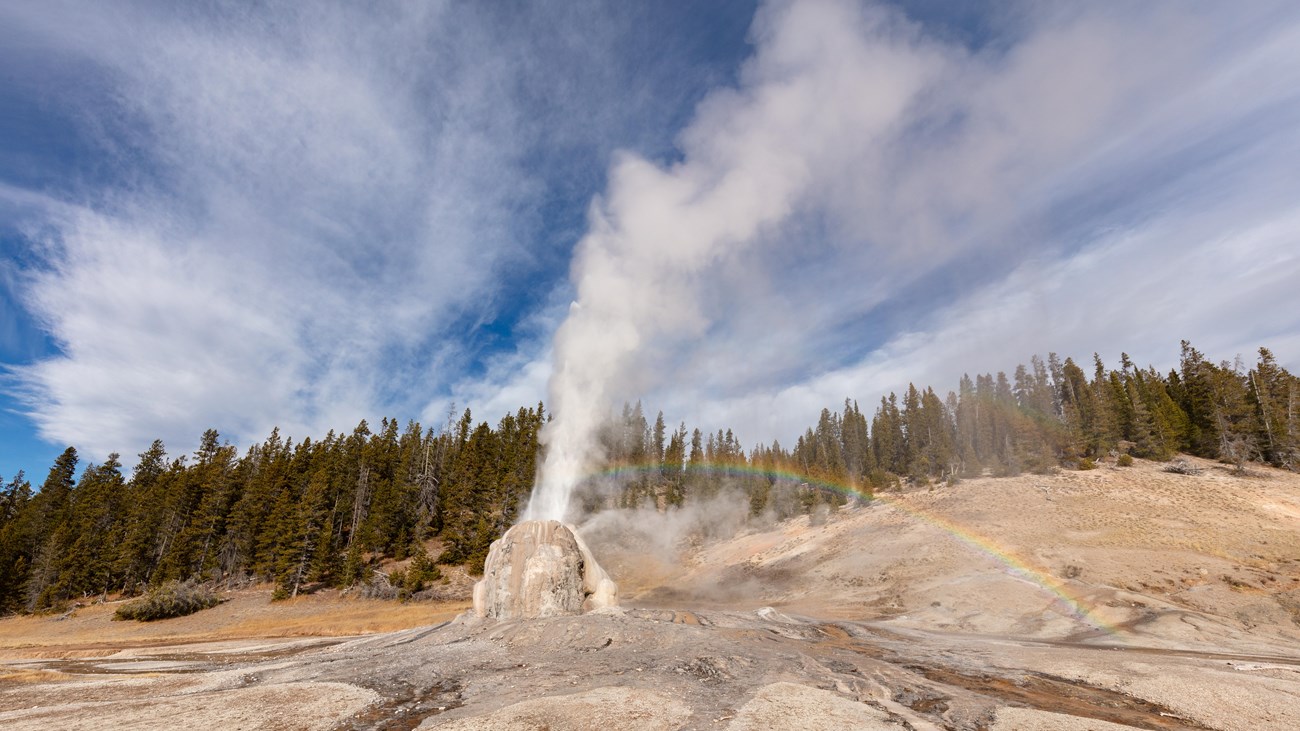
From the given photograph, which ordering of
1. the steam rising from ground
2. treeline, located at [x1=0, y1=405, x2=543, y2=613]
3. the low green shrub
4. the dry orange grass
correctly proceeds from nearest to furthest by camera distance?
the dry orange grass, the low green shrub, treeline, located at [x1=0, y1=405, x2=543, y2=613], the steam rising from ground

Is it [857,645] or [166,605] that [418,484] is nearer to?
[166,605]

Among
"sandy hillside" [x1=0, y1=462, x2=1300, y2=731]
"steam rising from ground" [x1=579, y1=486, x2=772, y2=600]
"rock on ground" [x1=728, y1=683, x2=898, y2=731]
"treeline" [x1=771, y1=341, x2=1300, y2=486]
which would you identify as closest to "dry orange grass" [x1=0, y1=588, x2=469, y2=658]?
"sandy hillside" [x1=0, y1=462, x2=1300, y2=731]

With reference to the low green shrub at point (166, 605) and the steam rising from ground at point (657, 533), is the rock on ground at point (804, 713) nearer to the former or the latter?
the steam rising from ground at point (657, 533)

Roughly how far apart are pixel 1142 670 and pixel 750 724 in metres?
17.3

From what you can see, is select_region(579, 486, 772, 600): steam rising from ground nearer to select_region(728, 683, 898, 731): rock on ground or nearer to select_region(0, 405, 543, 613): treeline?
select_region(0, 405, 543, 613): treeline

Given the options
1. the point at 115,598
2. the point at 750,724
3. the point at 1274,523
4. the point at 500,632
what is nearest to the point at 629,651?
the point at 500,632

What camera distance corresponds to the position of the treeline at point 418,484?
65.6 m

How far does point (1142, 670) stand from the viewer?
19625 mm

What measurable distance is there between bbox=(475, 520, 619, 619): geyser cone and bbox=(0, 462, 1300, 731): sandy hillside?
1.86 meters

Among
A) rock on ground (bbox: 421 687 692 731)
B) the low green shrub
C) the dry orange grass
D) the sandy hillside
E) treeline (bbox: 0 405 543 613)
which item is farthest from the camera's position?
treeline (bbox: 0 405 543 613)

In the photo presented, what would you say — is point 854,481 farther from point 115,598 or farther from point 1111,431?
point 115,598

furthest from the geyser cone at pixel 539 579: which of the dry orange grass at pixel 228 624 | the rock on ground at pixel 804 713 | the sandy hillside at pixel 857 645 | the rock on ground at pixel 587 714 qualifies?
the dry orange grass at pixel 228 624

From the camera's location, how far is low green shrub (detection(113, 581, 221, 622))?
1951 inches

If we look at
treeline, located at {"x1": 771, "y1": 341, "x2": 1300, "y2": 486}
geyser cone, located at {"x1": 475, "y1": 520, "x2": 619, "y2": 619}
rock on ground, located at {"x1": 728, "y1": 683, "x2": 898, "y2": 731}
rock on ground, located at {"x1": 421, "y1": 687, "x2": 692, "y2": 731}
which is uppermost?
treeline, located at {"x1": 771, "y1": 341, "x2": 1300, "y2": 486}
